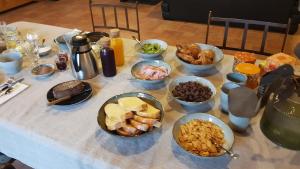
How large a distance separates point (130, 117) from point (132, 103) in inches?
A: 2.7

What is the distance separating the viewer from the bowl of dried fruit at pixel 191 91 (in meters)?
0.97

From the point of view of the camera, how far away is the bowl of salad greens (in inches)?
51.8

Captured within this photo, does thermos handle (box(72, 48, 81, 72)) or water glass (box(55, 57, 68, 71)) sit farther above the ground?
thermos handle (box(72, 48, 81, 72))

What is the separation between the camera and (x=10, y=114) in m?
1.00

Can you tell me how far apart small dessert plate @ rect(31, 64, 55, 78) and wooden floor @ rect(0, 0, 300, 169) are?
1.99 m

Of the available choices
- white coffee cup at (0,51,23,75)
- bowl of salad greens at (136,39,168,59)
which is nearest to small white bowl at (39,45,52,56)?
white coffee cup at (0,51,23,75)

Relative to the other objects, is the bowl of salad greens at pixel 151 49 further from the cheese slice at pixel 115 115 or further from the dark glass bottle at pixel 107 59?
the cheese slice at pixel 115 115

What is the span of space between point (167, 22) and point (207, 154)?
3121mm

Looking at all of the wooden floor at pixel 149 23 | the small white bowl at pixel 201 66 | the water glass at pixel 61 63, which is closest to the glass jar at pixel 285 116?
the small white bowl at pixel 201 66

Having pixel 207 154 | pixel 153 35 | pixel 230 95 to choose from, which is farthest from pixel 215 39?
pixel 207 154

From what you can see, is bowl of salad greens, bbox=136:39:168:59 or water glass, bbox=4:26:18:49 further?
water glass, bbox=4:26:18:49

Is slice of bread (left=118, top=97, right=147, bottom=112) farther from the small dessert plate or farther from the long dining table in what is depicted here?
the small dessert plate

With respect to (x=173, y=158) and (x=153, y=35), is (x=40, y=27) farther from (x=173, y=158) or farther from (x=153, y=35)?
(x=153, y=35)

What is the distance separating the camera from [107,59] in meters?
1.16
